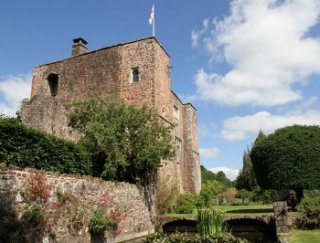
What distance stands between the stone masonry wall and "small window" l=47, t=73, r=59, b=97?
1156 centimetres

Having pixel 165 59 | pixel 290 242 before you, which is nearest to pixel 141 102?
pixel 165 59

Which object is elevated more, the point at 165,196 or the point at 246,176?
the point at 246,176

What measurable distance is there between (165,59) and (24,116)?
34.3ft

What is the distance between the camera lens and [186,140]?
3131 cm

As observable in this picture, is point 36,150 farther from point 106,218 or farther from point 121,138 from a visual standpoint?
point 121,138

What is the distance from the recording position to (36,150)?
12961mm

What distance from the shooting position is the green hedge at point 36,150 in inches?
468

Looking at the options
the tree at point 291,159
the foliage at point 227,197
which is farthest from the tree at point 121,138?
the foliage at point 227,197

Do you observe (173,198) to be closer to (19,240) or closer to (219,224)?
(219,224)

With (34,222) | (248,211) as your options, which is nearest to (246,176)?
(248,211)

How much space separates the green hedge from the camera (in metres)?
11.9

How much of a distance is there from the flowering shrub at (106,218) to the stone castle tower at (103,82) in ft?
22.2

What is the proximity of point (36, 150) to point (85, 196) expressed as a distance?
2.56m

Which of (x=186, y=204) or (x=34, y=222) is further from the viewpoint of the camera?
(x=186, y=204)
